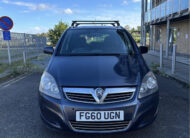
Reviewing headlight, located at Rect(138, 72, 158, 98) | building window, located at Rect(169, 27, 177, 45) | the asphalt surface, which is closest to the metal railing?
building window, located at Rect(169, 27, 177, 45)

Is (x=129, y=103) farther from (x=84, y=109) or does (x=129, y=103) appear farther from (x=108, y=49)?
(x=108, y=49)

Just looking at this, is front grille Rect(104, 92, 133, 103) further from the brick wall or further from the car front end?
the brick wall

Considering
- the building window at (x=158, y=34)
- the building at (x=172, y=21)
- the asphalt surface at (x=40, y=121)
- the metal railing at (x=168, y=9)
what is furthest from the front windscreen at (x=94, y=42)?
the building window at (x=158, y=34)

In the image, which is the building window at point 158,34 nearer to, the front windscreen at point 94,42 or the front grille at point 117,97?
the front windscreen at point 94,42

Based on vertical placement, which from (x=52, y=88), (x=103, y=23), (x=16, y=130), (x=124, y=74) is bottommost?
(x=16, y=130)

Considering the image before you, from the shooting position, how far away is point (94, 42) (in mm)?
3414

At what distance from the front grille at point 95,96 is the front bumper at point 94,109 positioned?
0.16 feet

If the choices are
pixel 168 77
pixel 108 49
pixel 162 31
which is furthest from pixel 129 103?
pixel 162 31

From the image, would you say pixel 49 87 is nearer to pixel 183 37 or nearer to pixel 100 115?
pixel 100 115

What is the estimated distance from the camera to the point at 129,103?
2135 mm

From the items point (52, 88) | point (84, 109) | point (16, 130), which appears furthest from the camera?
point (16, 130)

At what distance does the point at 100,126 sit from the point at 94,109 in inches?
9.2

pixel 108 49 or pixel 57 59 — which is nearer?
pixel 57 59

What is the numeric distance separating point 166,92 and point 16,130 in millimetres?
3522
